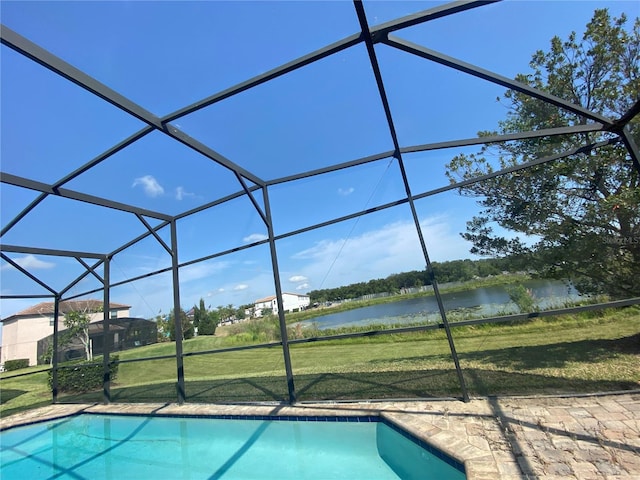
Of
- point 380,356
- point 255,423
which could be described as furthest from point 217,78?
point 380,356

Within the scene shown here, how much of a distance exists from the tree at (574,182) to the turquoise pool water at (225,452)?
9.20ft

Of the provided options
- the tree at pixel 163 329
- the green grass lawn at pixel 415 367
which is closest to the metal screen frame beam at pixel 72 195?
the tree at pixel 163 329

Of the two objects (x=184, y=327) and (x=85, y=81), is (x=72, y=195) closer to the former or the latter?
(x=85, y=81)

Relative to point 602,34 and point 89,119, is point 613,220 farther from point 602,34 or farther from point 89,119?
point 89,119

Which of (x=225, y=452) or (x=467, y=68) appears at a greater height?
(x=467, y=68)

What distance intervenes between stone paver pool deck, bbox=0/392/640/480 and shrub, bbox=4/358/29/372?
18.0 meters

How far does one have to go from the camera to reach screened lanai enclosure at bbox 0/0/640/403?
92.8 inches

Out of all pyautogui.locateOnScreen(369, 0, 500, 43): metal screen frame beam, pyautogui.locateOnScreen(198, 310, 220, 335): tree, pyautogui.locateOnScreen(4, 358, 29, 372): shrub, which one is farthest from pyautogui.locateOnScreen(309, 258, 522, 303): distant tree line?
pyautogui.locateOnScreen(4, 358, 29, 372): shrub

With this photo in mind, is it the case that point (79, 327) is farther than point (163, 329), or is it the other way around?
point (79, 327)

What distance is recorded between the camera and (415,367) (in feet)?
15.7

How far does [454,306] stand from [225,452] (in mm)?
3577

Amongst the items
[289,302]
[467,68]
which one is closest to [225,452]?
[289,302]

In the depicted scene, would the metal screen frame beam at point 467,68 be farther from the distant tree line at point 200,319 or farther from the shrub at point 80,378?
the shrub at point 80,378

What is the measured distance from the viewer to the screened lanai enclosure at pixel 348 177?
236cm
